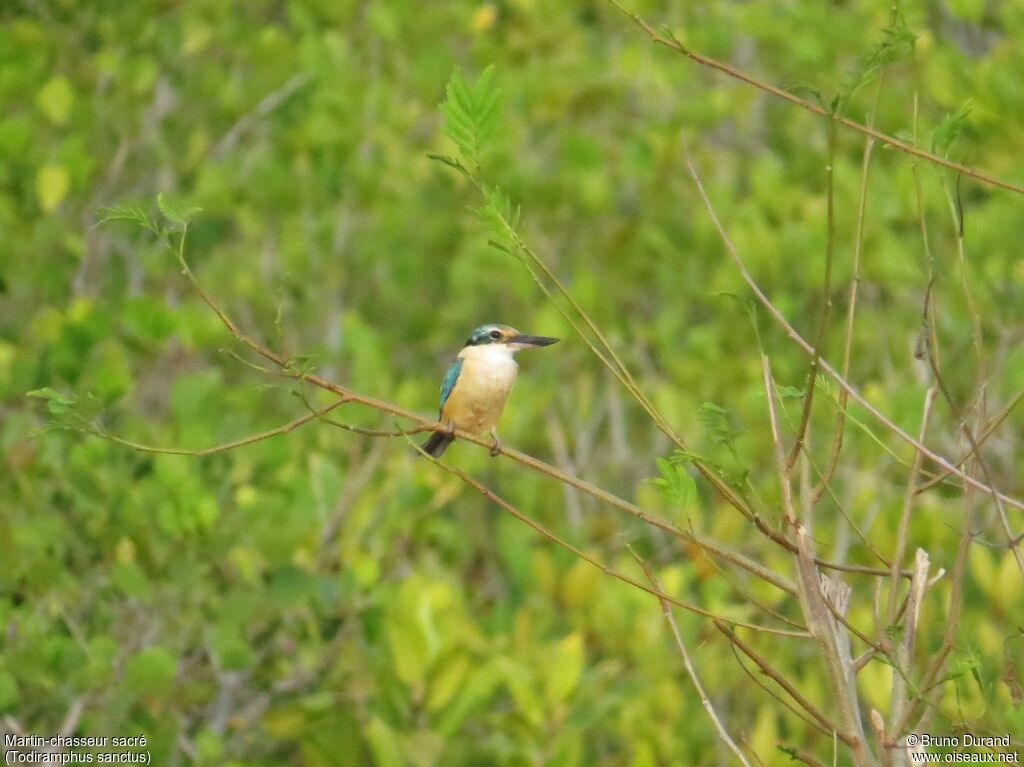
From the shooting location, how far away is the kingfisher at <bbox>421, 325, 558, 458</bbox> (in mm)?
5750

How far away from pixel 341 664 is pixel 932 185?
164 inches

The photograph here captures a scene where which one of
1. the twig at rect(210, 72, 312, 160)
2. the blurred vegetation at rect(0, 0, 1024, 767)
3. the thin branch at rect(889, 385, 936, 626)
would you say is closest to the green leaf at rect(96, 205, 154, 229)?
the blurred vegetation at rect(0, 0, 1024, 767)

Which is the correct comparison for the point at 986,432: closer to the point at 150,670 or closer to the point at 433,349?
the point at 150,670

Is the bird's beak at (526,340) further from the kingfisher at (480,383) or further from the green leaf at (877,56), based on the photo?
the green leaf at (877,56)

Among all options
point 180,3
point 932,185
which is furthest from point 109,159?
point 932,185

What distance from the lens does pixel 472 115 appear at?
108 inches

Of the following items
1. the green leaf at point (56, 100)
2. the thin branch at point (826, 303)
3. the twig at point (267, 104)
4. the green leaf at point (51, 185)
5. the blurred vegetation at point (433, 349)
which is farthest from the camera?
the twig at point (267, 104)

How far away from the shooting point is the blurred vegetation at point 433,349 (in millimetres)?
6184

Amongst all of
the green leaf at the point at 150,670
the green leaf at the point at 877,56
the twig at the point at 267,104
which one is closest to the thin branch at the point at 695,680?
the green leaf at the point at 877,56

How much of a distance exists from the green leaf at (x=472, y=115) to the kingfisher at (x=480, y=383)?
288cm

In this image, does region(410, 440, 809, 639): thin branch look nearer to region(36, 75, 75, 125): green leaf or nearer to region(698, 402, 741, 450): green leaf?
region(698, 402, 741, 450): green leaf

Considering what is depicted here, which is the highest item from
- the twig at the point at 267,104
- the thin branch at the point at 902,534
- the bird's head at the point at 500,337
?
the twig at the point at 267,104

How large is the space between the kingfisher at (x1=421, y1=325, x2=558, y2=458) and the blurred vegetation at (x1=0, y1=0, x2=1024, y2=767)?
34.9 inches

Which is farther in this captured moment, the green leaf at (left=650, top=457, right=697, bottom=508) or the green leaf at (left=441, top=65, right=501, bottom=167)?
the green leaf at (left=650, top=457, right=697, bottom=508)
